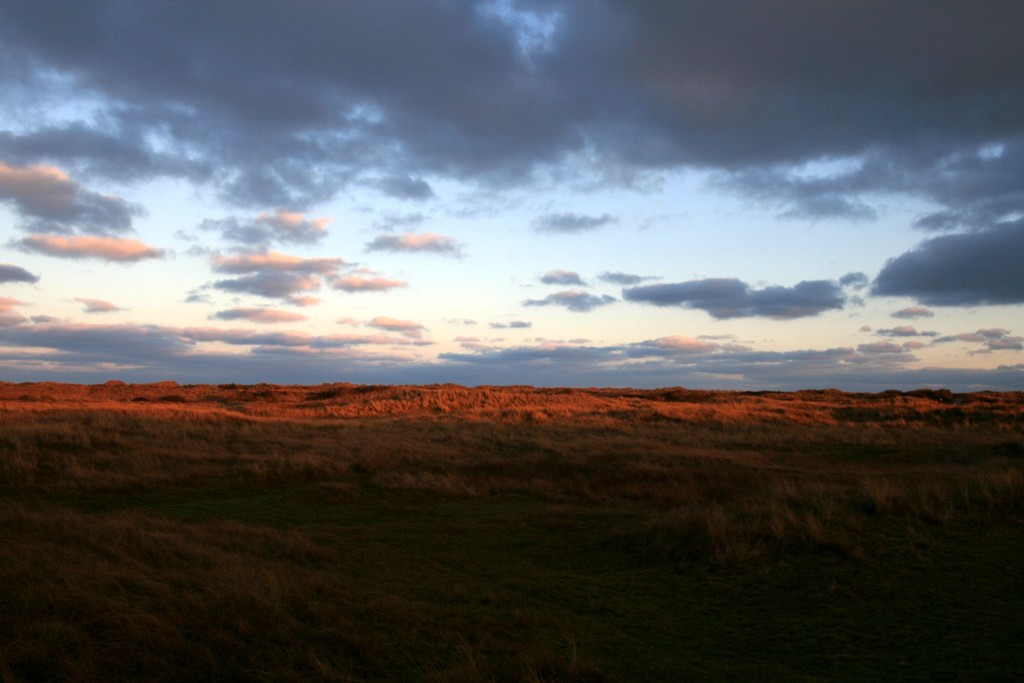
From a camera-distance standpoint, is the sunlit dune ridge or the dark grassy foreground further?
the sunlit dune ridge

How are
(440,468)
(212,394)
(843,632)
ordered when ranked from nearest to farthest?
(843,632) → (440,468) → (212,394)

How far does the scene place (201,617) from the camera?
690 cm

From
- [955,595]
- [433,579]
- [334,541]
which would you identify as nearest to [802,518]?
[955,595]

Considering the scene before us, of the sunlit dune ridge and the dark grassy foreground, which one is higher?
the sunlit dune ridge

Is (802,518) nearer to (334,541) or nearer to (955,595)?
(955,595)

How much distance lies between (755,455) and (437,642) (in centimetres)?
2101

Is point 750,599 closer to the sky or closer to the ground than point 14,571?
closer to the ground

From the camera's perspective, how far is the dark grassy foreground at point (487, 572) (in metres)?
6.28

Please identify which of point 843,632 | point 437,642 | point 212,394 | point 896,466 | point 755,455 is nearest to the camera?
point 437,642

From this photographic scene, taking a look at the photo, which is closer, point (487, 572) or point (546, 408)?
point (487, 572)

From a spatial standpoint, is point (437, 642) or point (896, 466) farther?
point (896, 466)

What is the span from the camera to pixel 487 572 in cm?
995

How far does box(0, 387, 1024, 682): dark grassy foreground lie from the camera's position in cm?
628

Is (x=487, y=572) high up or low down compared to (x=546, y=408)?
down
